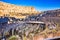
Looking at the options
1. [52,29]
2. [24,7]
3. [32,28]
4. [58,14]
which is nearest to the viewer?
[52,29]

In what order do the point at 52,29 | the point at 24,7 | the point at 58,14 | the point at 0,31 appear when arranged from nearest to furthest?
the point at 52,29
the point at 58,14
the point at 0,31
the point at 24,7

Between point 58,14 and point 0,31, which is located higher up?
point 58,14

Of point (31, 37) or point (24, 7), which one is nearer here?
point (31, 37)

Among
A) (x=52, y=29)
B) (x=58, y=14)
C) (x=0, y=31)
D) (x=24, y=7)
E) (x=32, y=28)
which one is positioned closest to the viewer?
(x=52, y=29)

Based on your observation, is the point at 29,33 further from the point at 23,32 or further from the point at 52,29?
the point at 52,29

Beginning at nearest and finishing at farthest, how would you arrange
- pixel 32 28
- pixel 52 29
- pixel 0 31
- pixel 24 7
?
1. pixel 52 29
2. pixel 32 28
3. pixel 0 31
4. pixel 24 7

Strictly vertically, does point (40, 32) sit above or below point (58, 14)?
below

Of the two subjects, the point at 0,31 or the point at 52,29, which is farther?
the point at 0,31

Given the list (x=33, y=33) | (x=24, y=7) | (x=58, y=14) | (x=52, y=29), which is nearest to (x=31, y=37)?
(x=33, y=33)

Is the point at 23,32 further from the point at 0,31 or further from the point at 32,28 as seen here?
the point at 0,31
